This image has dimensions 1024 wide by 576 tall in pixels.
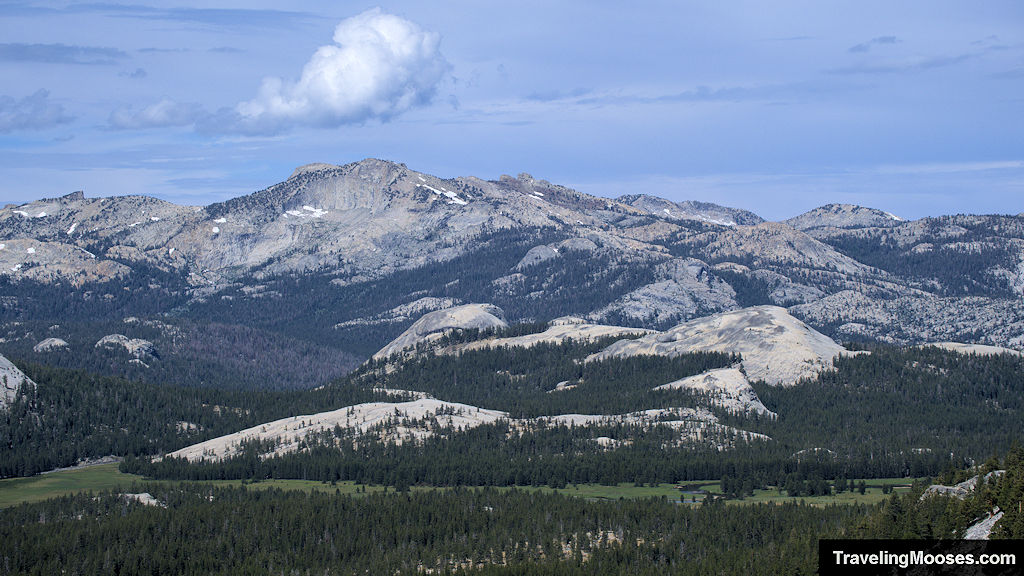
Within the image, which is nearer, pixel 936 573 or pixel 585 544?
pixel 936 573

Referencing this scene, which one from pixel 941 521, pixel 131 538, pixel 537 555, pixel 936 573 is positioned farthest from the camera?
pixel 131 538

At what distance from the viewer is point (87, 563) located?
174m

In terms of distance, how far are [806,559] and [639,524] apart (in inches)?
1556

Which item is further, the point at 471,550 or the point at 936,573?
the point at 471,550

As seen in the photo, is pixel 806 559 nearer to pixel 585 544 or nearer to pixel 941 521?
pixel 941 521

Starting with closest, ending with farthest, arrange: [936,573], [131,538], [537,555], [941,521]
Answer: [936,573], [941,521], [537,555], [131,538]

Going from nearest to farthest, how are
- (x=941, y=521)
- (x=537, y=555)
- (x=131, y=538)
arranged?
(x=941, y=521)
(x=537, y=555)
(x=131, y=538)

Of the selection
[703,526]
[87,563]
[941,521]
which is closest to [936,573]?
[941,521]

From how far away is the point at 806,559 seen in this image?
150875 mm

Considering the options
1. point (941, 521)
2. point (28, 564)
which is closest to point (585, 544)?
point (941, 521)

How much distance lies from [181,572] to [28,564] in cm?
2192

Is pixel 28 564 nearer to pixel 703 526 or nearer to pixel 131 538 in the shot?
pixel 131 538

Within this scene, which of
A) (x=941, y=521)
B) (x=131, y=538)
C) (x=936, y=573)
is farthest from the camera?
(x=131, y=538)

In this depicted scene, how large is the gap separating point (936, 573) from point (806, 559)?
2642 cm
